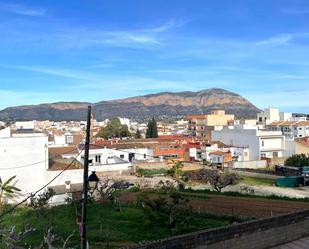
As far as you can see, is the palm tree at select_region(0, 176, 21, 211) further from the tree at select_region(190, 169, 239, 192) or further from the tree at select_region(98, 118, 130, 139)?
the tree at select_region(98, 118, 130, 139)

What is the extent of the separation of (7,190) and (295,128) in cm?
6910

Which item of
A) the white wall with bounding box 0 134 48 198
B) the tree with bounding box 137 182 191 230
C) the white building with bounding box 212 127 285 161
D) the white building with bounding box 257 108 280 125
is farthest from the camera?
the white building with bounding box 257 108 280 125

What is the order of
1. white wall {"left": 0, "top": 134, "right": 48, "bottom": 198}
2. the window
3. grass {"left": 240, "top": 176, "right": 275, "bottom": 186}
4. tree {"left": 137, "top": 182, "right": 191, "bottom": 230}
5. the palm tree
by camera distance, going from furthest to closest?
the window → grass {"left": 240, "top": 176, "right": 275, "bottom": 186} → white wall {"left": 0, "top": 134, "right": 48, "bottom": 198} → the palm tree → tree {"left": 137, "top": 182, "right": 191, "bottom": 230}

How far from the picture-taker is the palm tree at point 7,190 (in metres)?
27.9

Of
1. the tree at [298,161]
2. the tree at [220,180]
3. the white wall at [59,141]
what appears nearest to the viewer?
the tree at [220,180]

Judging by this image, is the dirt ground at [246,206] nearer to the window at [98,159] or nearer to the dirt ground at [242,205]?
the dirt ground at [242,205]

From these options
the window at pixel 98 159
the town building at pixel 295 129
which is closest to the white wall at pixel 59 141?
the window at pixel 98 159

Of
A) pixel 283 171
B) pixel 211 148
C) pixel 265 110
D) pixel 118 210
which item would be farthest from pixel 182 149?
pixel 265 110

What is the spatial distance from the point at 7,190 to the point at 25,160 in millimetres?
2905

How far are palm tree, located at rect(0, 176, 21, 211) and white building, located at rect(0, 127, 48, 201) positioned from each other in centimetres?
75

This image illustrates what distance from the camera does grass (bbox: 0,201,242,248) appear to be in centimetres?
1823

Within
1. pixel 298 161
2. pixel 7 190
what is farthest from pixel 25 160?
pixel 298 161

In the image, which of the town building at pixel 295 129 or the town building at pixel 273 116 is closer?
the town building at pixel 295 129

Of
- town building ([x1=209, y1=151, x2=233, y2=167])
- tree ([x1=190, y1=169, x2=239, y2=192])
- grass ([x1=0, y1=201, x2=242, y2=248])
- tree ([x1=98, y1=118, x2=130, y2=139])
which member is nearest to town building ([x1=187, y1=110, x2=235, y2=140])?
tree ([x1=98, y1=118, x2=130, y2=139])
